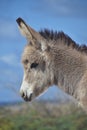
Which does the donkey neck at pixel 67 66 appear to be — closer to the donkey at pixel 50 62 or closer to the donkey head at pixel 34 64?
the donkey at pixel 50 62

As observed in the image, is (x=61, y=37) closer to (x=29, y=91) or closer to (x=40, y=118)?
(x=29, y=91)

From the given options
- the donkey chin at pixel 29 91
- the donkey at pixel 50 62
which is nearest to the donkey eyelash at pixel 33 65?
the donkey at pixel 50 62

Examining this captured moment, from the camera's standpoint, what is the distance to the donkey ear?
9.59 metres

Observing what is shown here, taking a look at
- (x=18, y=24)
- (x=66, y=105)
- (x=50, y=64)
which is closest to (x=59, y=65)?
(x=50, y=64)

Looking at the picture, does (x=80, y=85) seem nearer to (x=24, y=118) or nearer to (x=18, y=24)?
(x=18, y=24)

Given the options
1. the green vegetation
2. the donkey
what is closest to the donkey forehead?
the donkey

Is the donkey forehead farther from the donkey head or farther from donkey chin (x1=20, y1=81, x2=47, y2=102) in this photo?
donkey chin (x1=20, y1=81, x2=47, y2=102)

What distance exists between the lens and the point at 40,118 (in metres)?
11.5

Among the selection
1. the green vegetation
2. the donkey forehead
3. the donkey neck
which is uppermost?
the donkey forehead

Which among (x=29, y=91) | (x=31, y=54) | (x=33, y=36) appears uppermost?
(x=33, y=36)

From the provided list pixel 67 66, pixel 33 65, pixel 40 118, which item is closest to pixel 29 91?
pixel 33 65

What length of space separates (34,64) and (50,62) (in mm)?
265

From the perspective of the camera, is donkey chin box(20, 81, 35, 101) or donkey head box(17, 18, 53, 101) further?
donkey chin box(20, 81, 35, 101)

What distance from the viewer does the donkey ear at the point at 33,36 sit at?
9594 mm
